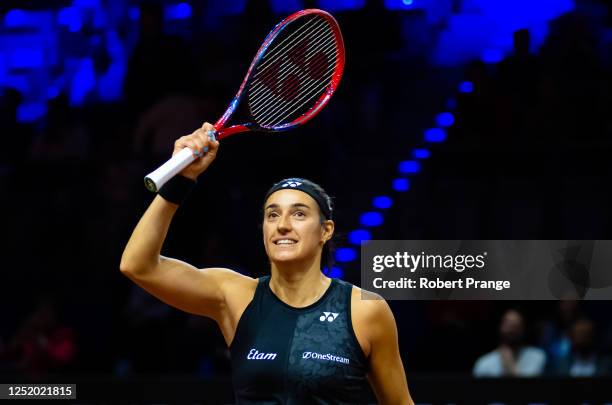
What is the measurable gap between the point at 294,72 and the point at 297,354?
1214 mm

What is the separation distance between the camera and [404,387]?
11.6 feet

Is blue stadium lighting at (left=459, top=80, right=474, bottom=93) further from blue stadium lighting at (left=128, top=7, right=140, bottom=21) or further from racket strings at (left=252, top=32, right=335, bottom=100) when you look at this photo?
racket strings at (left=252, top=32, right=335, bottom=100)

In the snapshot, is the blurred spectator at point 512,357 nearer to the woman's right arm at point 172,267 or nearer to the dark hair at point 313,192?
the dark hair at point 313,192

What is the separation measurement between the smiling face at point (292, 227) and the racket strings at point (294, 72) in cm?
47

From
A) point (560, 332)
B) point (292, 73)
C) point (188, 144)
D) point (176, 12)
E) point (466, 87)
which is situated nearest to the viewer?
point (188, 144)

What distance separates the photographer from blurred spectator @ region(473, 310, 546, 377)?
6.03 metres

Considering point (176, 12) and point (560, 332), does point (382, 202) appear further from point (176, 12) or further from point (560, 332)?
point (176, 12)

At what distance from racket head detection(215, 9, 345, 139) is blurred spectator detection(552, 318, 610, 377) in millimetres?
2746

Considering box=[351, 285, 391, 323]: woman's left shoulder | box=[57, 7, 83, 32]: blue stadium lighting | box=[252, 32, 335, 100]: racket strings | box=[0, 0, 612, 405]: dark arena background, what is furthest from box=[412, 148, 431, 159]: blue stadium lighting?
box=[351, 285, 391, 323]: woman's left shoulder

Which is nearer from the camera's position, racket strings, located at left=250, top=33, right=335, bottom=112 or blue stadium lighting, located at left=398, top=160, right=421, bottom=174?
racket strings, located at left=250, top=33, right=335, bottom=112

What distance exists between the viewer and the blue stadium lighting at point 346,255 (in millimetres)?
6715

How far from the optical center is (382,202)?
6773 mm

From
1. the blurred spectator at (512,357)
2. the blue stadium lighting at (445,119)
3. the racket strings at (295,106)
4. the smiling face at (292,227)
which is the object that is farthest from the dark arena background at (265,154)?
the smiling face at (292,227)

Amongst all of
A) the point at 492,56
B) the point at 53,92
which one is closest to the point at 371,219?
the point at 492,56
